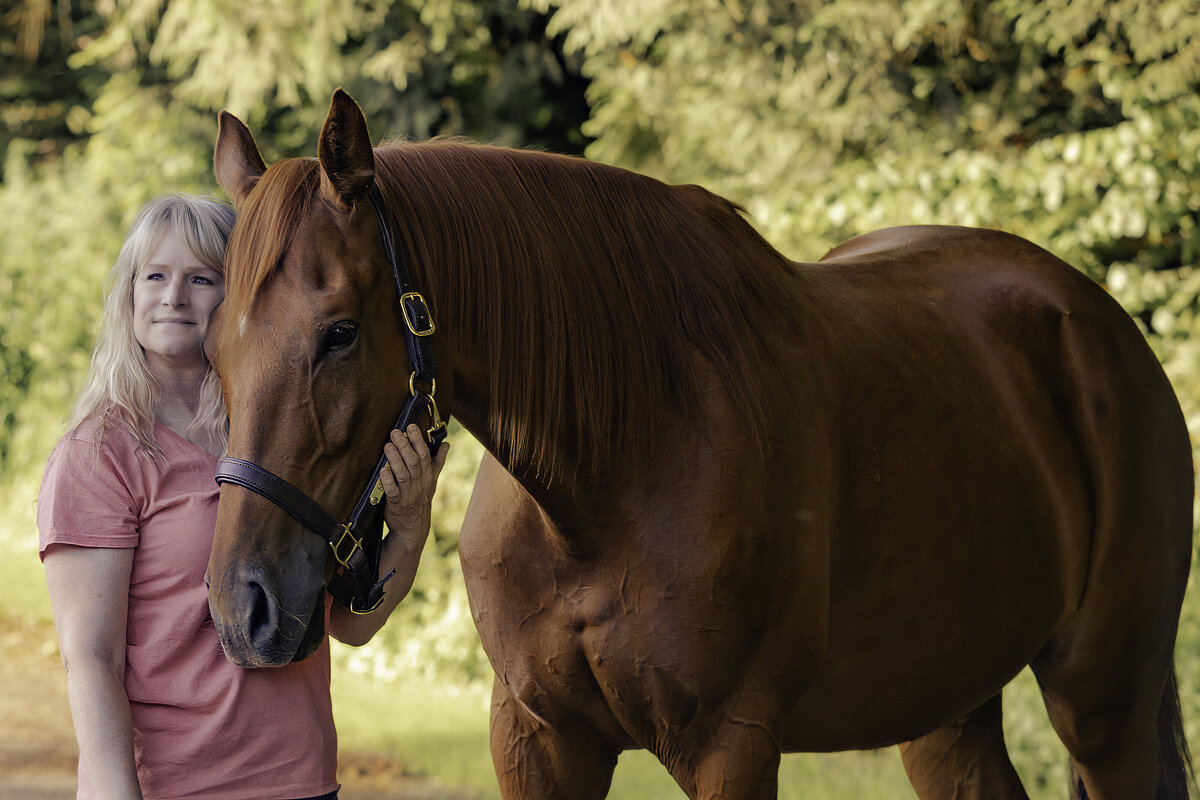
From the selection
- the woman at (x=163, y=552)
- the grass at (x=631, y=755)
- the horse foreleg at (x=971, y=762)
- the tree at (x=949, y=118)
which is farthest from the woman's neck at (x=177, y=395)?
the tree at (x=949, y=118)

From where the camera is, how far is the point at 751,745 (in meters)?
1.97

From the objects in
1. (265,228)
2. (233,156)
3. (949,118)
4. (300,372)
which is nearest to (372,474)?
(300,372)

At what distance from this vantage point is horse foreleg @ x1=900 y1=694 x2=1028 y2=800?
2.94 m

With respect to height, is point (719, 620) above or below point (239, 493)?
below

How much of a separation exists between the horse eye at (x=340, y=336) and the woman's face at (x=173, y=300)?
0.49 metres

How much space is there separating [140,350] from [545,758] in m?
1.06

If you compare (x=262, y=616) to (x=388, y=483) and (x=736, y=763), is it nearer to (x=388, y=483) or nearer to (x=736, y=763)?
(x=388, y=483)

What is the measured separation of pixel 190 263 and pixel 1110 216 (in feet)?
13.8

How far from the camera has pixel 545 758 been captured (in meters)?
2.17

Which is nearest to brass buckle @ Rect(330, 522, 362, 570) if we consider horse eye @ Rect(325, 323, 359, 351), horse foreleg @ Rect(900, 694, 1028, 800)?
horse eye @ Rect(325, 323, 359, 351)

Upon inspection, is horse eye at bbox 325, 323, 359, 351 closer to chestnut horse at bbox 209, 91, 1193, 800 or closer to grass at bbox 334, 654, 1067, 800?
chestnut horse at bbox 209, 91, 1193, 800

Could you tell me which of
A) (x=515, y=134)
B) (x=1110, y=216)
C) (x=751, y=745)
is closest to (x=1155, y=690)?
(x=751, y=745)

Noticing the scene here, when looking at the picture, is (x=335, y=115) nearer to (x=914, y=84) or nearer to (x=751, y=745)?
(x=751, y=745)

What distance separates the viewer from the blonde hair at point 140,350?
77.8 inches
